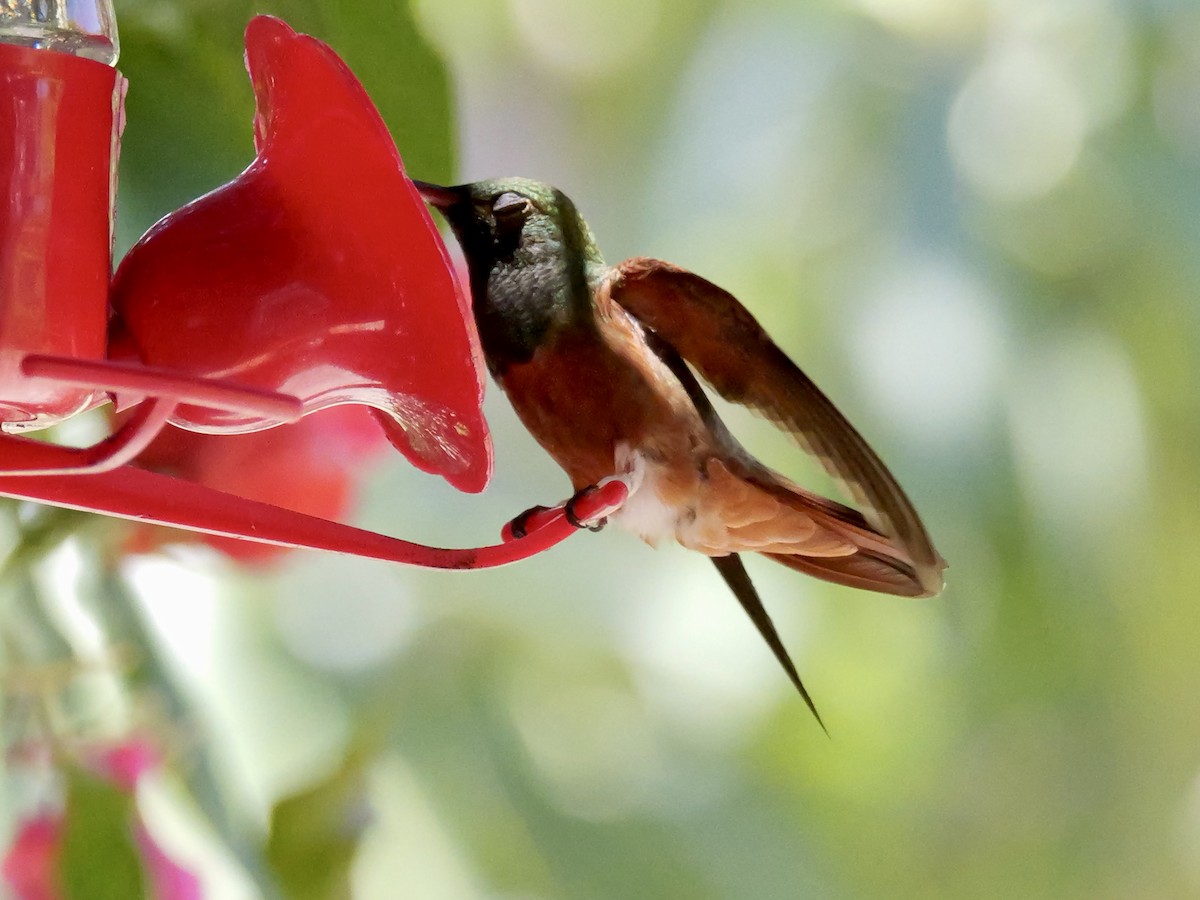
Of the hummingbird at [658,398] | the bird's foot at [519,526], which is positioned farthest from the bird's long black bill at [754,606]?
the bird's foot at [519,526]

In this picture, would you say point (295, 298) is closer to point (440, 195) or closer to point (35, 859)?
point (440, 195)

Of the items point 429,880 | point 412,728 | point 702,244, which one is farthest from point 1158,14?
point 429,880

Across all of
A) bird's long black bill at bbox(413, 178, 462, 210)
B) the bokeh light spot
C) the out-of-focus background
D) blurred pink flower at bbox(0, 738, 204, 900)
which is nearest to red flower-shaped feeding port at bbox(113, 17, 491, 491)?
bird's long black bill at bbox(413, 178, 462, 210)

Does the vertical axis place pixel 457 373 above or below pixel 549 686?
above

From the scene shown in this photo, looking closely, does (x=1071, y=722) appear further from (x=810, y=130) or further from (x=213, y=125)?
(x=213, y=125)

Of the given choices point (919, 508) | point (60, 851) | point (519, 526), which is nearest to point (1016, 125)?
point (919, 508)

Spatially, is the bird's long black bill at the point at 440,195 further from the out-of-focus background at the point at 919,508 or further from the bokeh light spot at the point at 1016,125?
the bokeh light spot at the point at 1016,125
